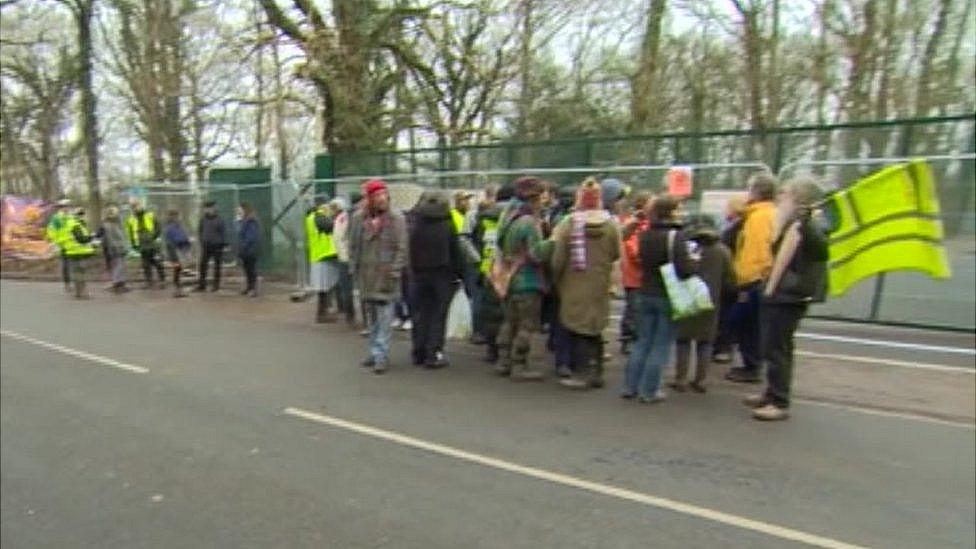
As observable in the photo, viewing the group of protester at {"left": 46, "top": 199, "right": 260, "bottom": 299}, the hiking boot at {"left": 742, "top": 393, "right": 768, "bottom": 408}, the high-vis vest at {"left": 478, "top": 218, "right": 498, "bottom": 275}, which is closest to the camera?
the hiking boot at {"left": 742, "top": 393, "right": 768, "bottom": 408}

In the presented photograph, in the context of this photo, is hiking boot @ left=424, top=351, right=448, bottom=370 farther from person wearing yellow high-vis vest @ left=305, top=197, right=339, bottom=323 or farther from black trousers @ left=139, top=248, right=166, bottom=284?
black trousers @ left=139, top=248, right=166, bottom=284

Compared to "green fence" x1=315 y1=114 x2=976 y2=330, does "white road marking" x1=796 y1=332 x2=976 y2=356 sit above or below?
below

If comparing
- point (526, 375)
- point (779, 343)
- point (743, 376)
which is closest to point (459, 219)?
point (526, 375)

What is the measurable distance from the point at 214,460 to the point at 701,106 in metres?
14.3

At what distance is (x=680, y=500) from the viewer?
4.57 m

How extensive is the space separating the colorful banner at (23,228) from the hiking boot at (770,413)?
71.2 feet

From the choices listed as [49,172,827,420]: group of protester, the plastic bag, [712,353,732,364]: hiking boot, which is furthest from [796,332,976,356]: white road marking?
the plastic bag

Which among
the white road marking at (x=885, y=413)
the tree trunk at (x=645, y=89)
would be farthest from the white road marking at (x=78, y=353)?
the tree trunk at (x=645, y=89)

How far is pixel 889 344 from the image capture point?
876 centimetres

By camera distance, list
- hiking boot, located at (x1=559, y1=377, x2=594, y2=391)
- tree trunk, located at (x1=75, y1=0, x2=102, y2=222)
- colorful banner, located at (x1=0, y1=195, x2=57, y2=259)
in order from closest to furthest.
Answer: hiking boot, located at (x1=559, y1=377, x2=594, y2=391)
tree trunk, located at (x1=75, y1=0, x2=102, y2=222)
colorful banner, located at (x1=0, y1=195, x2=57, y2=259)

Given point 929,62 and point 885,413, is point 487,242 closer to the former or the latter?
point 885,413

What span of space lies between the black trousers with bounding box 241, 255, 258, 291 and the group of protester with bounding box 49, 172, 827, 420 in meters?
5.94

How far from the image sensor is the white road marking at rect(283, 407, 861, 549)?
13.5ft

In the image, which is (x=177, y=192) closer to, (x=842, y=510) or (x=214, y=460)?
(x=214, y=460)
